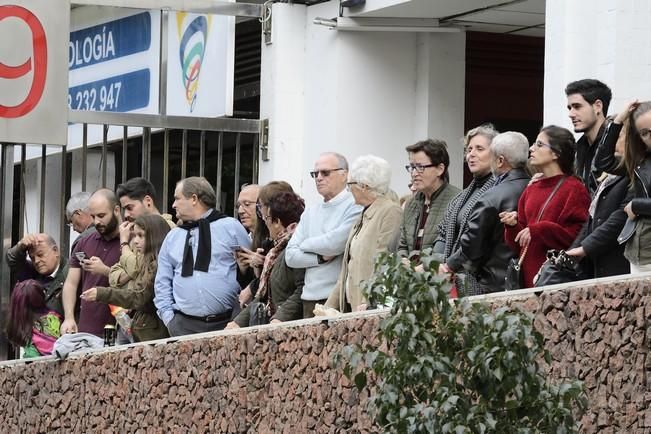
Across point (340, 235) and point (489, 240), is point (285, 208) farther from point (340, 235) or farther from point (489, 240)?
point (489, 240)

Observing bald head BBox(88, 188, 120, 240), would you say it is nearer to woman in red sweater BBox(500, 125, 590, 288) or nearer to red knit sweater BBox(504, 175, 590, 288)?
woman in red sweater BBox(500, 125, 590, 288)

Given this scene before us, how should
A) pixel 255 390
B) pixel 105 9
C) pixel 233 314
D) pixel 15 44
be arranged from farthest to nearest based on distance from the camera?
pixel 105 9
pixel 15 44
pixel 233 314
pixel 255 390

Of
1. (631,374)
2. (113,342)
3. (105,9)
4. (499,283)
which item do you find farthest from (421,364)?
(105,9)

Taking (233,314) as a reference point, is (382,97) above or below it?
above

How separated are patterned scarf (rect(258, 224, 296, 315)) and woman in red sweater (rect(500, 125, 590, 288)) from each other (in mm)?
2163

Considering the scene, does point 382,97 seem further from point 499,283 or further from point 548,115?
point 499,283

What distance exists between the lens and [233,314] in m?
11.0

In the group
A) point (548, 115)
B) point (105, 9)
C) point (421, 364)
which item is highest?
point (105, 9)

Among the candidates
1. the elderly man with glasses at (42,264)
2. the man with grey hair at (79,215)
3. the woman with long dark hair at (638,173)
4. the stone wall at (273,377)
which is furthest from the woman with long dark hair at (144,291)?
the woman with long dark hair at (638,173)

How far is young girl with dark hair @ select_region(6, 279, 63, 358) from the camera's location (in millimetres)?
12555

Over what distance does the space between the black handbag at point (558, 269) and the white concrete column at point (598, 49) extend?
281cm

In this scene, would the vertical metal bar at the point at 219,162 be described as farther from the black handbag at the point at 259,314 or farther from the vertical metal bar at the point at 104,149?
the black handbag at the point at 259,314

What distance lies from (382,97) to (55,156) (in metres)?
3.52

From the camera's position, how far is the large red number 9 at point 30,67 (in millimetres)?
13070
